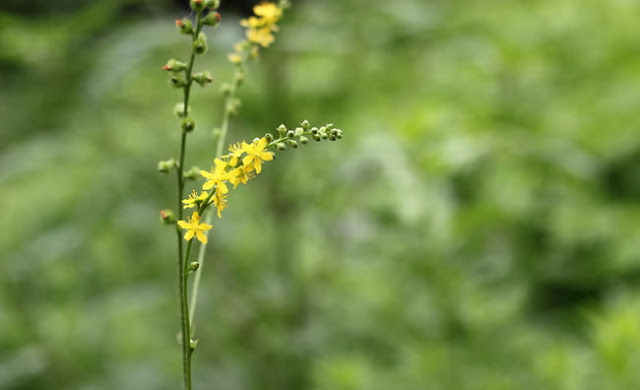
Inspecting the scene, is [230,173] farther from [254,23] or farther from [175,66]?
[254,23]

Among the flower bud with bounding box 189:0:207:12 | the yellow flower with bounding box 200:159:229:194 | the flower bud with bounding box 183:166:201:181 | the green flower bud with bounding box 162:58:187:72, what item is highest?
the flower bud with bounding box 189:0:207:12

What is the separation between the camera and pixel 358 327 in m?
3.05

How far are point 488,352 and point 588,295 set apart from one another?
1.28 m

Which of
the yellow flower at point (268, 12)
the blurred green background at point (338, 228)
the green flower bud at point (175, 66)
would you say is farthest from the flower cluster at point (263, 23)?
the blurred green background at point (338, 228)

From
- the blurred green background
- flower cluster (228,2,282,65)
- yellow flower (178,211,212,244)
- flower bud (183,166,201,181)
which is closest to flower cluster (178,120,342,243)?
yellow flower (178,211,212,244)

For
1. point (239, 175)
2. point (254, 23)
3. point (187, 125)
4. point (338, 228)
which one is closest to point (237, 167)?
point (239, 175)

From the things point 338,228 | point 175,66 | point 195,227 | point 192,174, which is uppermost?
point 338,228

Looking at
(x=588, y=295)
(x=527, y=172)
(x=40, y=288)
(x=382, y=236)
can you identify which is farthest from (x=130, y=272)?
(x=588, y=295)

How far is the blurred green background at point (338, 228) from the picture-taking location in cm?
265

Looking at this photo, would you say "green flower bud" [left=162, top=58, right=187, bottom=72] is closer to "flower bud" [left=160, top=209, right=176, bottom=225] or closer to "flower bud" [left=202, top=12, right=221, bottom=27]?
"flower bud" [left=202, top=12, right=221, bottom=27]

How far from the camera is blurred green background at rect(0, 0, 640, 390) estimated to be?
265cm

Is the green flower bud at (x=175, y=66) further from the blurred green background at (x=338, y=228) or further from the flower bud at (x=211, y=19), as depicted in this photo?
the blurred green background at (x=338, y=228)

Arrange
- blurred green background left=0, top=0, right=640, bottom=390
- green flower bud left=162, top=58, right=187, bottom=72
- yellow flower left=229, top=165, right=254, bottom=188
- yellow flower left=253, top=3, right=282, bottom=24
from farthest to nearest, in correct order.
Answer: blurred green background left=0, top=0, right=640, bottom=390 < yellow flower left=253, top=3, right=282, bottom=24 < green flower bud left=162, top=58, right=187, bottom=72 < yellow flower left=229, top=165, right=254, bottom=188

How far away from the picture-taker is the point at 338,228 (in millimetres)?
3146
